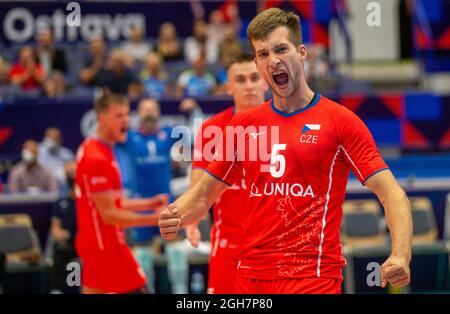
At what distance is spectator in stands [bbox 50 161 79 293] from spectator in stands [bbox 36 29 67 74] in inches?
210

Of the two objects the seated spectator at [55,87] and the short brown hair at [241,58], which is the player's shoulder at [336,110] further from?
the seated spectator at [55,87]

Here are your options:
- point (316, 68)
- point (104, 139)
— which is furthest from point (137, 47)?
point (104, 139)

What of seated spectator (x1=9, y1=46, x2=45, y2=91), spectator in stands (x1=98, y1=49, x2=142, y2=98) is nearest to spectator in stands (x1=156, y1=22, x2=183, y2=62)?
spectator in stands (x1=98, y1=49, x2=142, y2=98)

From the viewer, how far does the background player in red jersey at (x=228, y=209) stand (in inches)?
246

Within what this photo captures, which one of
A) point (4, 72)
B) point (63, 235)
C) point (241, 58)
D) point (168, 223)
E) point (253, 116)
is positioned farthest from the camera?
point (4, 72)

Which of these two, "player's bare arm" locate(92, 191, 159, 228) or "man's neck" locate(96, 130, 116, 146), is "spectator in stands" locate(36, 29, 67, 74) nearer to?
"man's neck" locate(96, 130, 116, 146)

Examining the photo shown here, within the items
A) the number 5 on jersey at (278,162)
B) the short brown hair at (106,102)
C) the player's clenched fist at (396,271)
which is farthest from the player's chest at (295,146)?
the short brown hair at (106,102)

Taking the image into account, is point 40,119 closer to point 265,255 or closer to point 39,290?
point 39,290

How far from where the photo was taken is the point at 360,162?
4316 millimetres

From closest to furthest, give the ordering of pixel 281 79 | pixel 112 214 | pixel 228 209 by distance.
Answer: pixel 281 79 → pixel 228 209 → pixel 112 214

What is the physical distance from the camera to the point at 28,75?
48.7 ft

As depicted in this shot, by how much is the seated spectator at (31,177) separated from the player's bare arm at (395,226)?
27.3 feet

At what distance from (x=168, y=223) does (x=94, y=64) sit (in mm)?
11281

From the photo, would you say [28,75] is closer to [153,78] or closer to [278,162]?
[153,78]
